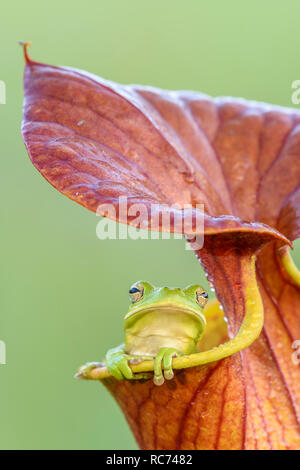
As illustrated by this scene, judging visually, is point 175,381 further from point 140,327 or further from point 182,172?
point 182,172

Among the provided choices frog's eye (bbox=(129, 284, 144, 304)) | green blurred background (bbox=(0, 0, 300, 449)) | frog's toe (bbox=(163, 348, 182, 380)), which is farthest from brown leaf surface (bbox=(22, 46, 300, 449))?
green blurred background (bbox=(0, 0, 300, 449))

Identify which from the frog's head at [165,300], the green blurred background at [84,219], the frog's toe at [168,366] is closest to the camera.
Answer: the frog's toe at [168,366]

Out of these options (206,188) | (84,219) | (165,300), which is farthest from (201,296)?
(84,219)

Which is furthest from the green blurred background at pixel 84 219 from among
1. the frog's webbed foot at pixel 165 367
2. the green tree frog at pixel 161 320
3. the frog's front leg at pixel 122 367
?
the frog's webbed foot at pixel 165 367

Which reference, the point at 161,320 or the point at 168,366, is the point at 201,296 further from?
the point at 168,366

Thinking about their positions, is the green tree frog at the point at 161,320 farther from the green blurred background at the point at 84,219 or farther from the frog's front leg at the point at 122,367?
the green blurred background at the point at 84,219
